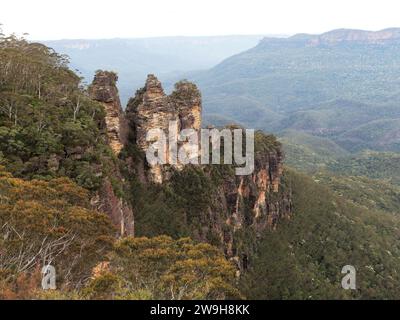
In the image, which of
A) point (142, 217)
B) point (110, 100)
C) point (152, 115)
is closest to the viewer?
point (110, 100)

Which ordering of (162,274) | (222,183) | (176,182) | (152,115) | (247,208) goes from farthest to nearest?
(247,208) < (222,183) < (176,182) < (152,115) < (162,274)

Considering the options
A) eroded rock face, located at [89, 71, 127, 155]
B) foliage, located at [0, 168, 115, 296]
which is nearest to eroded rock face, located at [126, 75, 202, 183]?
eroded rock face, located at [89, 71, 127, 155]

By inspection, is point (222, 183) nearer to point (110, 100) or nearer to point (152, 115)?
point (152, 115)

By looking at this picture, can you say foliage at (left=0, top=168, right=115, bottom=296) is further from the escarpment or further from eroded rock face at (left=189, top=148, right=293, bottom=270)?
eroded rock face at (left=189, top=148, right=293, bottom=270)

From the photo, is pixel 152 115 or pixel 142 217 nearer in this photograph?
pixel 142 217

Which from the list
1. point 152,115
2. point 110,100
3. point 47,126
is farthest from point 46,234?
point 152,115

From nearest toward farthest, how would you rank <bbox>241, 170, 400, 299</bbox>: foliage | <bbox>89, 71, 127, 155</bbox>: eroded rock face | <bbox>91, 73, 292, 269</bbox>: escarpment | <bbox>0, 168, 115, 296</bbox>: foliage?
<bbox>0, 168, 115, 296</bbox>: foliage, <bbox>89, 71, 127, 155</bbox>: eroded rock face, <bbox>91, 73, 292, 269</bbox>: escarpment, <bbox>241, 170, 400, 299</bbox>: foliage
